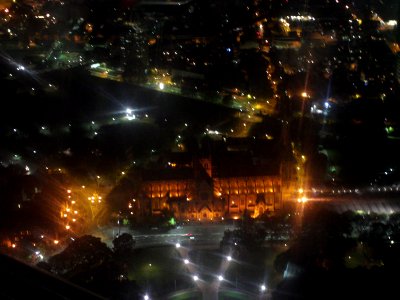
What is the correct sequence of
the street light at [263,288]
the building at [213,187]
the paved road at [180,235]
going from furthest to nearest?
the building at [213,187]
the paved road at [180,235]
the street light at [263,288]

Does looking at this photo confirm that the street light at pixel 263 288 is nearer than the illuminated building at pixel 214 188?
Yes

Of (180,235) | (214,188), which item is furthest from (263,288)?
(214,188)

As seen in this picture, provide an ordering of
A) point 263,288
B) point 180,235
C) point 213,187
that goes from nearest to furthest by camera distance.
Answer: point 263,288 < point 180,235 < point 213,187

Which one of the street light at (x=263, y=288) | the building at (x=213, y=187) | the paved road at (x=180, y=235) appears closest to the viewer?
the street light at (x=263, y=288)

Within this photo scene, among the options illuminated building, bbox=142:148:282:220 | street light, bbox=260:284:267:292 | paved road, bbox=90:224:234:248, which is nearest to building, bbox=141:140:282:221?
illuminated building, bbox=142:148:282:220

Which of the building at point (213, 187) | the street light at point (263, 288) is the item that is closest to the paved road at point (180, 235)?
the building at point (213, 187)

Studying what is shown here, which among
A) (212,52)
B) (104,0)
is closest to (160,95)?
(212,52)

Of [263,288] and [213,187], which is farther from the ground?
[213,187]

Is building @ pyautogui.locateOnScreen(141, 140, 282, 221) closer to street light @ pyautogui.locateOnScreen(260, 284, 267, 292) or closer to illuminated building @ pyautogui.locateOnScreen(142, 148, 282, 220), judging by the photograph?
illuminated building @ pyautogui.locateOnScreen(142, 148, 282, 220)

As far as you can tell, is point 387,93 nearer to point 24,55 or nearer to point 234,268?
point 234,268

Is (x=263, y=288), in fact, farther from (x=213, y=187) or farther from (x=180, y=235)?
(x=213, y=187)

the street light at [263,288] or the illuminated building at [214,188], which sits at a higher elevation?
the illuminated building at [214,188]

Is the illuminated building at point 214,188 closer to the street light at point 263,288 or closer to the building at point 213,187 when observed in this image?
the building at point 213,187
